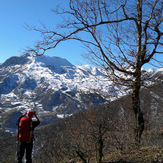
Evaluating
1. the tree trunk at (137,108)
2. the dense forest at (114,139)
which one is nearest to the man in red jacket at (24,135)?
the dense forest at (114,139)


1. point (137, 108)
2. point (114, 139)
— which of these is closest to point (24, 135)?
point (137, 108)

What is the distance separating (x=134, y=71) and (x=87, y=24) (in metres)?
2.71

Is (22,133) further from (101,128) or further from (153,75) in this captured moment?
(153,75)

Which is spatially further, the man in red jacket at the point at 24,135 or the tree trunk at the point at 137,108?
the tree trunk at the point at 137,108

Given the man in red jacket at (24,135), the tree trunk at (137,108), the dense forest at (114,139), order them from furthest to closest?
the tree trunk at (137,108) < the man in red jacket at (24,135) < the dense forest at (114,139)

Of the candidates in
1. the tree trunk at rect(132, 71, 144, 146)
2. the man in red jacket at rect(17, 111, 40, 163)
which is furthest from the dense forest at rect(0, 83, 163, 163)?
the man in red jacket at rect(17, 111, 40, 163)

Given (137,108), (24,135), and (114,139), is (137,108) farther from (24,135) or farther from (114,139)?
(24,135)

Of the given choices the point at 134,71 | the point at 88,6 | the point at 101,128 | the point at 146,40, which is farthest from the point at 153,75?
the point at 88,6

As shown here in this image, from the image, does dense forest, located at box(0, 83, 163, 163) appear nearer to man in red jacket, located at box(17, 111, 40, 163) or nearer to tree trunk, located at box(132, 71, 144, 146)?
tree trunk, located at box(132, 71, 144, 146)

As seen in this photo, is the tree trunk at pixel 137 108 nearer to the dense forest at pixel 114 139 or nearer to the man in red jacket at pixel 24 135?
the dense forest at pixel 114 139

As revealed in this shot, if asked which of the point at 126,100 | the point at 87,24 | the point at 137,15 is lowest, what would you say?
the point at 126,100

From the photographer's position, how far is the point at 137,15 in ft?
22.2

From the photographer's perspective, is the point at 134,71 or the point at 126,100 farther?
the point at 126,100

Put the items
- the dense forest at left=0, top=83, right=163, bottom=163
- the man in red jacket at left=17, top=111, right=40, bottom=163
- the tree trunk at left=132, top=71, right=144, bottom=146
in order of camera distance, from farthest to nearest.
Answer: the tree trunk at left=132, top=71, right=144, bottom=146
the man in red jacket at left=17, top=111, right=40, bottom=163
the dense forest at left=0, top=83, right=163, bottom=163
